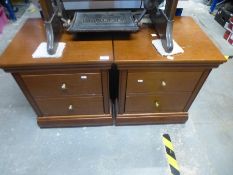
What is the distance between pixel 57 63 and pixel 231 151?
4.06 feet

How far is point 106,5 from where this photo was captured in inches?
47.4

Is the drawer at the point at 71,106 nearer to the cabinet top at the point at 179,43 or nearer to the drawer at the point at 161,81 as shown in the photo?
the drawer at the point at 161,81

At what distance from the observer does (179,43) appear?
97 centimetres

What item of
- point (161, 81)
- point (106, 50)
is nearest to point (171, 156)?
point (161, 81)

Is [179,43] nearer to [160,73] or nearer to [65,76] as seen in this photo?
[160,73]

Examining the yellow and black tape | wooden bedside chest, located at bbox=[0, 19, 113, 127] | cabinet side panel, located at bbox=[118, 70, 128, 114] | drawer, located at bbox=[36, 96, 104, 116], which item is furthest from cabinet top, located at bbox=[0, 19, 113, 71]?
the yellow and black tape

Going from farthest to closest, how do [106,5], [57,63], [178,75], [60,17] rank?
[106,5] < [60,17] < [178,75] < [57,63]

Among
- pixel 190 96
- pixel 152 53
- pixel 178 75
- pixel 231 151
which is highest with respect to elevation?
pixel 152 53

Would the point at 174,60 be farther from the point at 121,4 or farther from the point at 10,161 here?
the point at 10,161

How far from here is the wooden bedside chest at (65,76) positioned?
2.77 feet

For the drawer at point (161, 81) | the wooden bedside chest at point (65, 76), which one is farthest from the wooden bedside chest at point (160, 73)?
the wooden bedside chest at point (65, 76)

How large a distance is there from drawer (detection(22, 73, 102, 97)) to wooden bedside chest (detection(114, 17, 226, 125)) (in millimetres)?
158

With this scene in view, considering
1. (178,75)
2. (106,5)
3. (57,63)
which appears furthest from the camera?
(106,5)

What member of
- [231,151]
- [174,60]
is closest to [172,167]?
[231,151]
